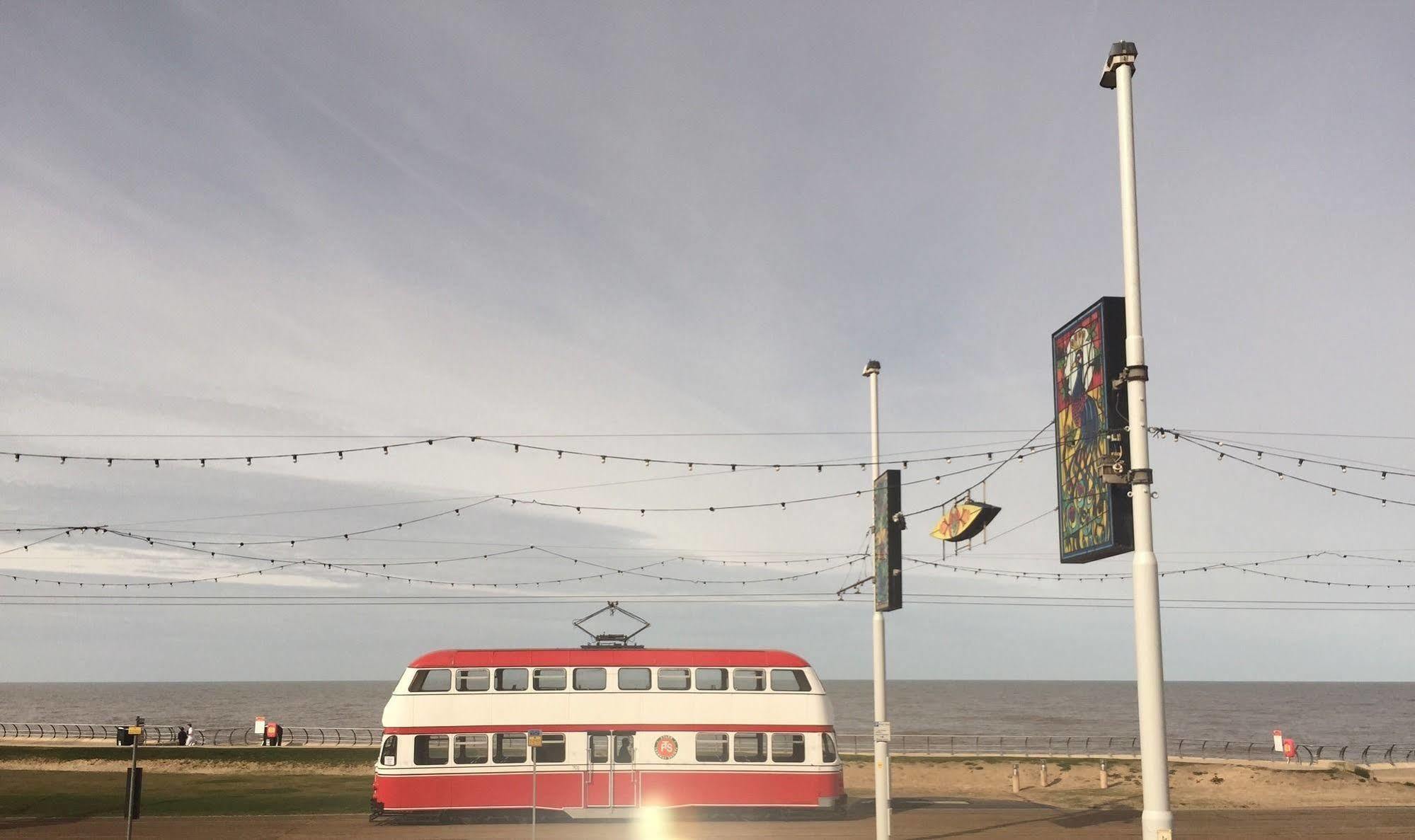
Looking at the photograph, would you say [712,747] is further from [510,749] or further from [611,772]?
[510,749]

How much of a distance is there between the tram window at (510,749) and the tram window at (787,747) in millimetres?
6430

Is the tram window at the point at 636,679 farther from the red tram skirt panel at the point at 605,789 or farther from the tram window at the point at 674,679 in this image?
the red tram skirt panel at the point at 605,789

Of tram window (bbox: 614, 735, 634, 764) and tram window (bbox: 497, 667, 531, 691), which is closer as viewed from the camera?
tram window (bbox: 614, 735, 634, 764)

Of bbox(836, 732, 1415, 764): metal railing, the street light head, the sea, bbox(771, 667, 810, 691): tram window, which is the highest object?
the street light head

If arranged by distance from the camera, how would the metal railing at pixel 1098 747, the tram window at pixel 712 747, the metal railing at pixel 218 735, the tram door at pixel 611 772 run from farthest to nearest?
1. the metal railing at pixel 1098 747
2. the metal railing at pixel 218 735
3. the tram window at pixel 712 747
4. the tram door at pixel 611 772

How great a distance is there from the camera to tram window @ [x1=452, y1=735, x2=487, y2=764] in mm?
28172

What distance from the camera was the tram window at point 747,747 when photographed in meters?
28.4

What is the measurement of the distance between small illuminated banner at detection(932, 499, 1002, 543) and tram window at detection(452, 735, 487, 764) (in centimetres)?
1314

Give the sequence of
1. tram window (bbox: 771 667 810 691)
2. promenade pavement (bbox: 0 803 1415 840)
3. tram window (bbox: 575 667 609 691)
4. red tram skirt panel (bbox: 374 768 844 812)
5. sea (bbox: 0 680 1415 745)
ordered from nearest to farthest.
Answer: promenade pavement (bbox: 0 803 1415 840)
red tram skirt panel (bbox: 374 768 844 812)
tram window (bbox: 575 667 609 691)
tram window (bbox: 771 667 810 691)
sea (bbox: 0 680 1415 745)

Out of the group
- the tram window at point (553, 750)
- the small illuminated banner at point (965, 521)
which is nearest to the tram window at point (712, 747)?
the tram window at point (553, 750)


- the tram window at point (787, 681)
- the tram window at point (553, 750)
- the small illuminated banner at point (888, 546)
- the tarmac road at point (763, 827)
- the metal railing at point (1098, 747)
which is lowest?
the metal railing at point (1098, 747)

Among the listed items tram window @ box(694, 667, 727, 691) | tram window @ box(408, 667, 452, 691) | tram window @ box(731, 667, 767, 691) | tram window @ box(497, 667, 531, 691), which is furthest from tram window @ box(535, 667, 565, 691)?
tram window @ box(731, 667, 767, 691)

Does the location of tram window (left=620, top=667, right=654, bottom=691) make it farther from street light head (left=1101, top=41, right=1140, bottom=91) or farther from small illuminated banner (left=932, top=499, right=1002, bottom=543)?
street light head (left=1101, top=41, right=1140, bottom=91)

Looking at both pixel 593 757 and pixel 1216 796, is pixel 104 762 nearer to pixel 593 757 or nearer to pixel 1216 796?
pixel 593 757
